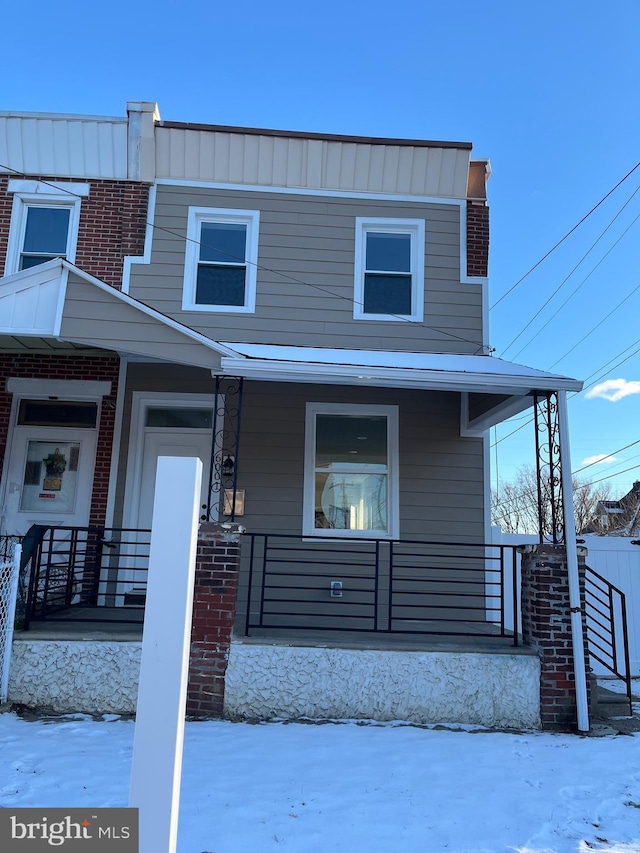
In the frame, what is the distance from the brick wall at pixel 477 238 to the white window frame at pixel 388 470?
6.74 ft

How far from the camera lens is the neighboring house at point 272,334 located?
23.5 ft

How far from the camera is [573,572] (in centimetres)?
536

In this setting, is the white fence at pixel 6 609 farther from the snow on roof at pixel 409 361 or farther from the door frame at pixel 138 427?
the snow on roof at pixel 409 361

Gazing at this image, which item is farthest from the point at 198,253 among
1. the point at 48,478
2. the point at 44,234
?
the point at 48,478

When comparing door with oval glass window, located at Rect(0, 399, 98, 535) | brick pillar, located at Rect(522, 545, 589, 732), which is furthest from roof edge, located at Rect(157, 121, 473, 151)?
brick pillar, located at Rect(522, 545, 589, 732)

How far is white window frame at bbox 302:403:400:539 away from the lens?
283 inches

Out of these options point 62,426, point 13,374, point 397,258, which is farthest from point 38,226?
point 397,258

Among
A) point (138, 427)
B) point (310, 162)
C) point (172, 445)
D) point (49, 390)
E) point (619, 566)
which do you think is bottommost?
point (619, 566)

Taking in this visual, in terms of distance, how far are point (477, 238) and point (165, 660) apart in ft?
23.5

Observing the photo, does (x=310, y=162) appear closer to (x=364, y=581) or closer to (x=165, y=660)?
(x=364, y=581)

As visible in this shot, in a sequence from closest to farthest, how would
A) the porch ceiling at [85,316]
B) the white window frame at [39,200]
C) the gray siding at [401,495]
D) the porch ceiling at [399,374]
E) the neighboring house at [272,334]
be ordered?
the porch ceiling at [399,374]
the porch ceiling at [85,316]
the gray siding at [401,495]
the neighboring house at [272,334]
the white window frame at [39,200]

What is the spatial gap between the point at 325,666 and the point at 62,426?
427 centimetres

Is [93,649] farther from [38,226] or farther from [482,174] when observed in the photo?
[482,174]

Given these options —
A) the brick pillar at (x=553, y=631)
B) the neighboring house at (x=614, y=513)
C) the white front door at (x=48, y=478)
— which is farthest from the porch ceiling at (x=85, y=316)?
the neighboring house at (x=614, y=513)
